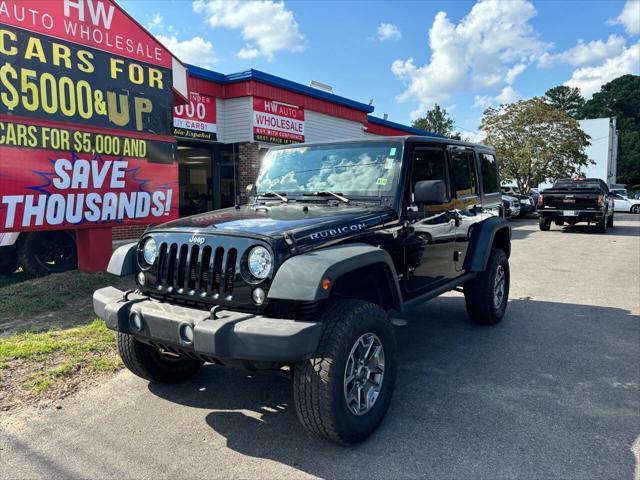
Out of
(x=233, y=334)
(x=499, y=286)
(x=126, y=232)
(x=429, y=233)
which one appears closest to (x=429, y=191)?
(x=429, y=233)

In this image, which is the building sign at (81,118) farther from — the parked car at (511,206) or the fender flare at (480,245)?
the parked car at (511,206)

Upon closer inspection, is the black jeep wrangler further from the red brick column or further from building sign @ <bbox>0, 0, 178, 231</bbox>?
the red brick column

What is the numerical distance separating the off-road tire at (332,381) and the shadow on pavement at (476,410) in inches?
7.0

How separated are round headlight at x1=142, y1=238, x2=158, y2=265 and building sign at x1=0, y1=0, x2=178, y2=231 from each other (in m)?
4.48

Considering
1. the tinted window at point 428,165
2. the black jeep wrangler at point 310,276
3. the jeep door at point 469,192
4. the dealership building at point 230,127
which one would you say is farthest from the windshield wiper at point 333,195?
the dealership building at point 230,127

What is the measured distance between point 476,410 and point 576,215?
15.4m

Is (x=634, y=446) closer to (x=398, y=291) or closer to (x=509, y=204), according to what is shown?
(x=398, y=291)

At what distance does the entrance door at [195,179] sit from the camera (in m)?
14.2

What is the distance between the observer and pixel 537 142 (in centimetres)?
2808

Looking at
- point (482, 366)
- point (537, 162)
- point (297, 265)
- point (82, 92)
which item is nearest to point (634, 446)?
point (482, 366)

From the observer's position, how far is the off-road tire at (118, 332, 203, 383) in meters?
3.68

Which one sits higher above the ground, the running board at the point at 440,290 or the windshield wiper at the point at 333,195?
the windshield wiper at the point at 333,195

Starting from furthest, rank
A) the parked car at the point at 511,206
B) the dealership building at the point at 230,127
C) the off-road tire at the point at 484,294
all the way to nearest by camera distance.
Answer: the parked car at the point at 511,206 < the dealership building at the point at 230,127 < the off-road tire at the point at 484,294

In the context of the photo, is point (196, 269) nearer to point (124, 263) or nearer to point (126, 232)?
point (124, 263)
